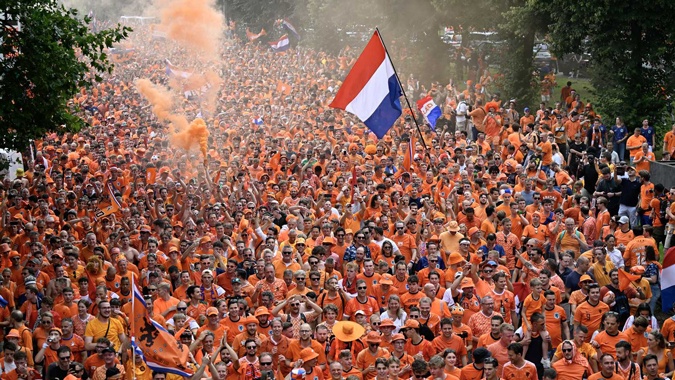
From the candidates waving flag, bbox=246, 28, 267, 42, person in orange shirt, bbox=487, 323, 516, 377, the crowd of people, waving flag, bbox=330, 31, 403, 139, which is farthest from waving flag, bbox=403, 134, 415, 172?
waving flag, bbox=246, 28, 267, 42

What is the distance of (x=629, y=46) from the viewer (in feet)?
84.5

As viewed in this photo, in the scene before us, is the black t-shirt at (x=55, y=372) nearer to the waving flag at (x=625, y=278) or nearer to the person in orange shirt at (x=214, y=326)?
the person in orange shirt at (x=214, y=326)

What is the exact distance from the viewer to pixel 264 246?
1584 cm

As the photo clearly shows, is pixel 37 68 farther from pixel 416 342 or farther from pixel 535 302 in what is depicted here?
pixel 535 302

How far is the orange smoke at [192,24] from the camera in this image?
1806 inches

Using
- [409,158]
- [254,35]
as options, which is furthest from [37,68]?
[254,35]

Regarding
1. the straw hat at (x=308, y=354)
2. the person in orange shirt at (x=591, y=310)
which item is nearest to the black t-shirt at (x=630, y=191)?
the person in orange shirt at (x=591, y=310)

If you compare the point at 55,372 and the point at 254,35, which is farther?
the point at 254,35

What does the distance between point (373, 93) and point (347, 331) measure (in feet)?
22.2

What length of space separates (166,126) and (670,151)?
13.2m

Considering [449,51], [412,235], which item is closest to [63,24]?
[412,235]

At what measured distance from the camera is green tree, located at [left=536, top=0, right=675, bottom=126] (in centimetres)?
2497

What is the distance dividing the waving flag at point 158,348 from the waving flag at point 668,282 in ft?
19.0

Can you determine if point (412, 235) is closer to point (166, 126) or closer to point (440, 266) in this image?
point (440, 266)
